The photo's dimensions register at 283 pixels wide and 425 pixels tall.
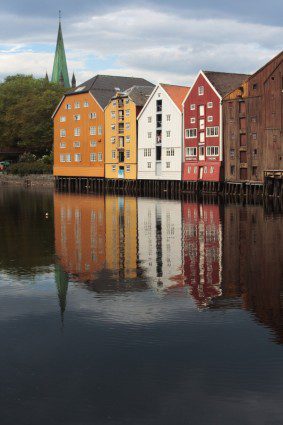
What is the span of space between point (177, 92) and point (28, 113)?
44.6 m

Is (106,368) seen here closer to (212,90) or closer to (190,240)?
(190,240)

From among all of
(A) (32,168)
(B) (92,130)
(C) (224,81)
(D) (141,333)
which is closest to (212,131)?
(C) (224,81)

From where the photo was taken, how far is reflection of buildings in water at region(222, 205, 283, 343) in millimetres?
19688

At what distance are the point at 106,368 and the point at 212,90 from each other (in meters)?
72.7

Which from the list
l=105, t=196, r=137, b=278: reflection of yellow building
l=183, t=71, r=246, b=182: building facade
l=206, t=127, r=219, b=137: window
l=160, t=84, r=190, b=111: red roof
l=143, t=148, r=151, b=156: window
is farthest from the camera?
l=143, t=148, r=151, b=156: window

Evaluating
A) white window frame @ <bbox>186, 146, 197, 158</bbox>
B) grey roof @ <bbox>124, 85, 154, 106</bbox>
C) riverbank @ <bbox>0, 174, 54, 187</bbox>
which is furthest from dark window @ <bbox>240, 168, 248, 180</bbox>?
riverbank @ <bbox>0, 174, 54, 187</bbox>

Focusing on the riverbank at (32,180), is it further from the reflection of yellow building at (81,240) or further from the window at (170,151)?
the reflection of yellow building at (81,240)

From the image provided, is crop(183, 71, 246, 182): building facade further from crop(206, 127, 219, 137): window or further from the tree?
the tree

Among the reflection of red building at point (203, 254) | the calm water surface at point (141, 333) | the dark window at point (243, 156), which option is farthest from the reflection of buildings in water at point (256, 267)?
the dark window at point (243, 156)

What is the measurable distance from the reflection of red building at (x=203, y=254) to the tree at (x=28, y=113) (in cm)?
8107

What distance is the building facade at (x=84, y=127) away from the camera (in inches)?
4258

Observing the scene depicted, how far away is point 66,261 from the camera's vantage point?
94.9 feet

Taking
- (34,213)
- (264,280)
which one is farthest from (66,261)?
(34,213)

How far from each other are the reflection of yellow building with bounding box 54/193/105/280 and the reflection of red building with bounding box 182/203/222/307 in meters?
4.26
